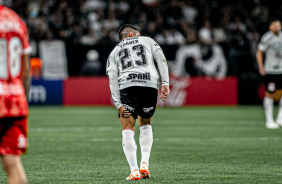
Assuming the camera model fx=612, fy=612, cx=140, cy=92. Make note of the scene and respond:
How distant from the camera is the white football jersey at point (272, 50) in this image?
47.4 ft

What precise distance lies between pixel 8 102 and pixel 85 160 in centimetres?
452

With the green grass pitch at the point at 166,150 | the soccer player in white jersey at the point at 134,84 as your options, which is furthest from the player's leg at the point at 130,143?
the green grass pitch at the point at 166,150

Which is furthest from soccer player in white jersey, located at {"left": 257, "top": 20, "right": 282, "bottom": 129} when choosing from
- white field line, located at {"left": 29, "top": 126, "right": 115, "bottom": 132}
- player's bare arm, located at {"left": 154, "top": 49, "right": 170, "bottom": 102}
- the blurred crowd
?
the blurred crowd

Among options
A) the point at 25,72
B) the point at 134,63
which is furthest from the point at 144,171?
the point at 25,72

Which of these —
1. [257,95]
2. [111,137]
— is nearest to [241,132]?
[111,137]

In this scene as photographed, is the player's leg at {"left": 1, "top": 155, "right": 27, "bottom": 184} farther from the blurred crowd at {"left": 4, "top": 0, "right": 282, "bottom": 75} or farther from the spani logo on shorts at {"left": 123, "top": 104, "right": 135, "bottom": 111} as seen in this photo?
the blurred crowd at {"left": 4, "top": 0, "right": 282, "bottom": 75}

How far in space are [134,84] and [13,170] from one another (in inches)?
118

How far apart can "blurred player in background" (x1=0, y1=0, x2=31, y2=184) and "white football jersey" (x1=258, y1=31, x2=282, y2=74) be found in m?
10.7

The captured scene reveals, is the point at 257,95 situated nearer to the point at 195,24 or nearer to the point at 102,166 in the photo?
the point at 195,24

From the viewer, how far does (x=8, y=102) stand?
4367 mm

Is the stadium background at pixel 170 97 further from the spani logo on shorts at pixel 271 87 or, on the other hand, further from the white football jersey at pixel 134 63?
the white football jersey at pixel 134 63

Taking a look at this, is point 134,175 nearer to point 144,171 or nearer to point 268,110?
point 144,171

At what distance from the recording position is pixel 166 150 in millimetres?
10109

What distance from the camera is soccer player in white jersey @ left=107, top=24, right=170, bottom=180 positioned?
713 centimetres
